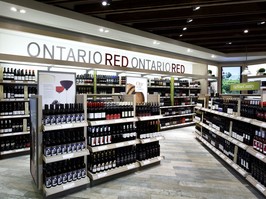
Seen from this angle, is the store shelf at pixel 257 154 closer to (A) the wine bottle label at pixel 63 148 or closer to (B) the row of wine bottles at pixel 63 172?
(B) the row of wine bottles at pixel 63 172

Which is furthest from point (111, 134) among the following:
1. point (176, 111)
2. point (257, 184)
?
point (176, 111)

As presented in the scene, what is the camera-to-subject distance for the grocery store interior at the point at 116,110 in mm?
3342

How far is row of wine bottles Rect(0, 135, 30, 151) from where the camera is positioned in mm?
5092

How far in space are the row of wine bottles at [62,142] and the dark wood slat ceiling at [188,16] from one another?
3006 mm

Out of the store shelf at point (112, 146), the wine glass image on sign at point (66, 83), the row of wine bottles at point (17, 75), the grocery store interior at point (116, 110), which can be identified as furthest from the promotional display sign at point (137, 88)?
the row of wine bottles at point (17, 75)

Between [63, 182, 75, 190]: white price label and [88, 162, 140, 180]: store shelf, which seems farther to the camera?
[88, 162, 140, 180]: store shelf

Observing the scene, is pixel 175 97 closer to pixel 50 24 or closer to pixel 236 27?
pixel 236 27

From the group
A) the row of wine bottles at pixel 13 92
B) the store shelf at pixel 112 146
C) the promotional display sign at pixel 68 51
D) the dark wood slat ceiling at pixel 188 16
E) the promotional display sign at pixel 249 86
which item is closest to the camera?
the store shelf at pixel 112 146

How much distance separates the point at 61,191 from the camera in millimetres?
3201

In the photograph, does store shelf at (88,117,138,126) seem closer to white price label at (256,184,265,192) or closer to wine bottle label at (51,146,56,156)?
wine bottle label at (51,146,56,156)

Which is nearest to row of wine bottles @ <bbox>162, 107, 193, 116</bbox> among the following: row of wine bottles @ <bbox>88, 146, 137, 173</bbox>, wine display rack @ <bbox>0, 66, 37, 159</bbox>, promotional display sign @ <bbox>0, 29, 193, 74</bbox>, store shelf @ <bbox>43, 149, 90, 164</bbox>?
promotional display sign @ <bbox>0, 29, 193, 74</bbox>

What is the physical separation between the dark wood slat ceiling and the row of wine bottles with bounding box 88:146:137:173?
10.7ft

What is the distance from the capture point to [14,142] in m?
5.27

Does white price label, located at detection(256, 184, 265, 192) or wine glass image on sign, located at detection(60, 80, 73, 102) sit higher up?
wine glass image on sign, located at detection(60, 80, 73, 102)
